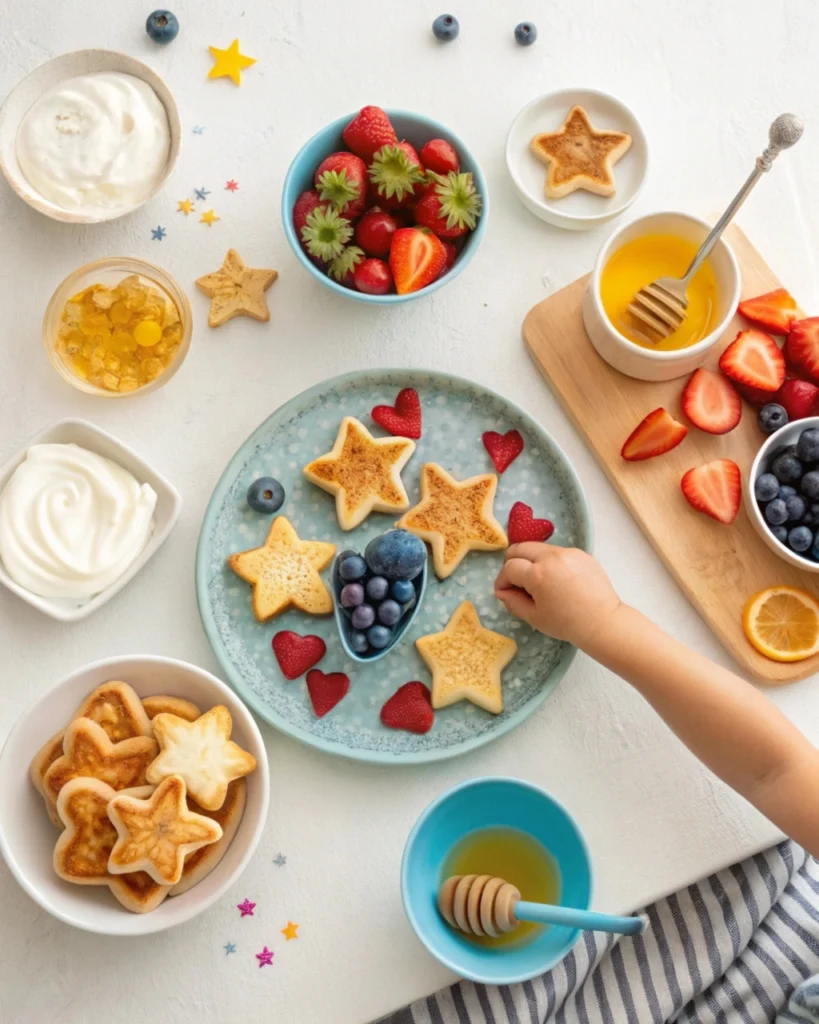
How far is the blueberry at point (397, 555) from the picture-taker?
4.80ft

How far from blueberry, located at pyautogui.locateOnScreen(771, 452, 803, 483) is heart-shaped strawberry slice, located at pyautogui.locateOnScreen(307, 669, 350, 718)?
79 cm

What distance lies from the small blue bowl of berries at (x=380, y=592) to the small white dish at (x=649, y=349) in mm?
463

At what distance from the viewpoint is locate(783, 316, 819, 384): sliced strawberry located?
5.23 feet

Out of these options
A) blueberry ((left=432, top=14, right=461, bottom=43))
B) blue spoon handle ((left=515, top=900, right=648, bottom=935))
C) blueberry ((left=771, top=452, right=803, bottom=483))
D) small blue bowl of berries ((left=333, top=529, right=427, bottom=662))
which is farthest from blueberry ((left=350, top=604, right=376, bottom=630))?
blueberry ((left=432, top=14, right=461, bottom=43))

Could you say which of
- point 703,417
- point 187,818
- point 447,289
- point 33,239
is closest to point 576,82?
point 447,289

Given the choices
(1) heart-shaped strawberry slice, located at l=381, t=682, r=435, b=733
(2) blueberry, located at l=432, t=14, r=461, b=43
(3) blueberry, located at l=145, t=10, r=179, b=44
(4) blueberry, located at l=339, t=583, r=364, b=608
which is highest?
(2) blueberry, located at l=432, t=14, r=461, b=43

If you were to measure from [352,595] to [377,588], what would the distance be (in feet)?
0.13

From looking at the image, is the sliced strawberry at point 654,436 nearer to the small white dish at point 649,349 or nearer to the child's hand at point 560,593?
the small white dish at point 649,349

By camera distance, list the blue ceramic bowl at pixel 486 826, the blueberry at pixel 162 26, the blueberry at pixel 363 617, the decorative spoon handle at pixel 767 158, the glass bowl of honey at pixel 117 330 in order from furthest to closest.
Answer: the blueberry at pixel 162 26 < the glass bowl of honey at pixel 117 330 < the blueberry at pixel 363 617 < the blue ceramic bowl at pixel 486 826 < the decorative spoon handle at pixel 767 158

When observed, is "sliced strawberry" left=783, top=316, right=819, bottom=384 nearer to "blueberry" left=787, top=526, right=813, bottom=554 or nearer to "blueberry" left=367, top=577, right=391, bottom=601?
"blueberry" left=787, top=526, right=813, bottom=554

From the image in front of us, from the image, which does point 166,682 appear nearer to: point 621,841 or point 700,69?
point 621,841

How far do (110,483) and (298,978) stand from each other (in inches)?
33.2

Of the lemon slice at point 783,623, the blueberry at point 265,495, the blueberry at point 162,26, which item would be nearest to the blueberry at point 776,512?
the lemon slice at point 783,623

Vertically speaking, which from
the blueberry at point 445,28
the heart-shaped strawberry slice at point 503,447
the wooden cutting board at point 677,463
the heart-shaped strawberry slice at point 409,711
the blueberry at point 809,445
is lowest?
the heart-shaped strawberry slice at point 409,711
